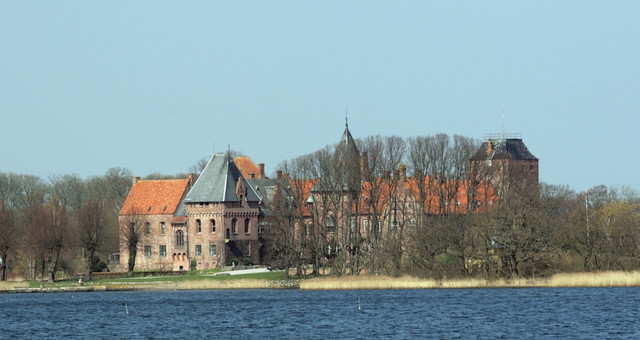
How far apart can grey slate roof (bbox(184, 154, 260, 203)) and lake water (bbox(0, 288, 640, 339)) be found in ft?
95.1

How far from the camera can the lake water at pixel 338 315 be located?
1928 inches

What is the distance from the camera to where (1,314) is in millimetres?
64500

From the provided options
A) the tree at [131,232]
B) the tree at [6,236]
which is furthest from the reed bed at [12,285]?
the tree at [131,232]

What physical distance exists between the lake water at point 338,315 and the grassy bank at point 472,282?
58 cm

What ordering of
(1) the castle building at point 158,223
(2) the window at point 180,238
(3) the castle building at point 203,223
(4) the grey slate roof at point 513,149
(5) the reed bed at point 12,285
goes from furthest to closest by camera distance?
(4) the grey slate roof at point 513,149
(2) the window at point 180,238
(1) the castle building at point 158,223
(3) the castle building at point 203,223
(5) the reed bed at point 12,285

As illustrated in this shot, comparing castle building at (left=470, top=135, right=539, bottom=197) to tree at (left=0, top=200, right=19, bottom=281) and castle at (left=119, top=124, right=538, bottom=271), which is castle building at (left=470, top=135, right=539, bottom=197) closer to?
castle at (left=119, top=124, right=538, bottom=271)

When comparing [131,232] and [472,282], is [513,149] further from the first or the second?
[472,282]

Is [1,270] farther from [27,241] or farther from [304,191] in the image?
[304,191]

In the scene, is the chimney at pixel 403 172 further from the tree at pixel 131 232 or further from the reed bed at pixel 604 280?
the reed bed at pixel 604 280

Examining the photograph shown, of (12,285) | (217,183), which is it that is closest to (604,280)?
(12,285)

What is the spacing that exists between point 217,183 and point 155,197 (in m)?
9.94

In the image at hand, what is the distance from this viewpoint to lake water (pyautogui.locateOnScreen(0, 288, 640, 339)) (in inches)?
1928

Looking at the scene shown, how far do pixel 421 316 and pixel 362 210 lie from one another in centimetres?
4754

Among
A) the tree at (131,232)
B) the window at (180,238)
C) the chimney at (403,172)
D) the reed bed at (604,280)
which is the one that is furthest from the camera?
the window at (180,238)
